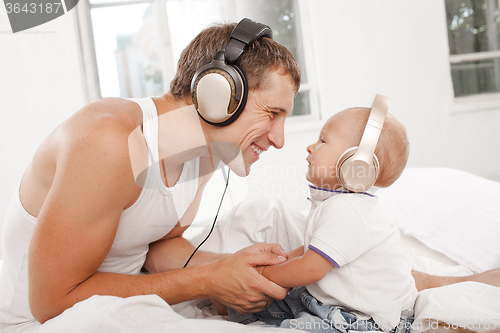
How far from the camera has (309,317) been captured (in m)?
0.76

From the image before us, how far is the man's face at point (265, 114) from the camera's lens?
2.86 feet

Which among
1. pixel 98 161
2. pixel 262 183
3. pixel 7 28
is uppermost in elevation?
pixel 7 28

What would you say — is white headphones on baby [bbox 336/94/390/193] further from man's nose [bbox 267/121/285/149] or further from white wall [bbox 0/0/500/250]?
white wall [bbox 0/0/500/250]

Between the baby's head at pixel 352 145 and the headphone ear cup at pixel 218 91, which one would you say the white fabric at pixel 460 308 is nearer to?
the baby's head at pixel 352 145

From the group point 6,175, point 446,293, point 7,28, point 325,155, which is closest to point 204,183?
point 325,155

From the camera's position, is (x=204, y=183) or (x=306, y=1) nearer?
(x=204, y=183)

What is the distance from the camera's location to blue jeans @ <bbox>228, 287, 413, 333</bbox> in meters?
0.73

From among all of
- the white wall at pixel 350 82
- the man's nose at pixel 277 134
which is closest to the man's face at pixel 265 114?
the man's nose at pixel 277 134

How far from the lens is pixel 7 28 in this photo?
2471mm

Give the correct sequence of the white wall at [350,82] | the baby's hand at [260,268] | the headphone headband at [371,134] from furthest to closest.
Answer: the white wall at [350,82] < the baby's hand at [260,268] < the headphone headband at [371,134]

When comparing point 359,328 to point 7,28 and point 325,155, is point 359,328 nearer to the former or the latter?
point 325,155

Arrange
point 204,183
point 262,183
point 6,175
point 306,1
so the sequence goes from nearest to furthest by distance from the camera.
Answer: point 204,183 → point 262,183 → point 6,175 → point 306,1

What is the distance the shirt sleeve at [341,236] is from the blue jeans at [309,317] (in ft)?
0.37

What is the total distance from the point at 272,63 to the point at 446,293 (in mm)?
656
